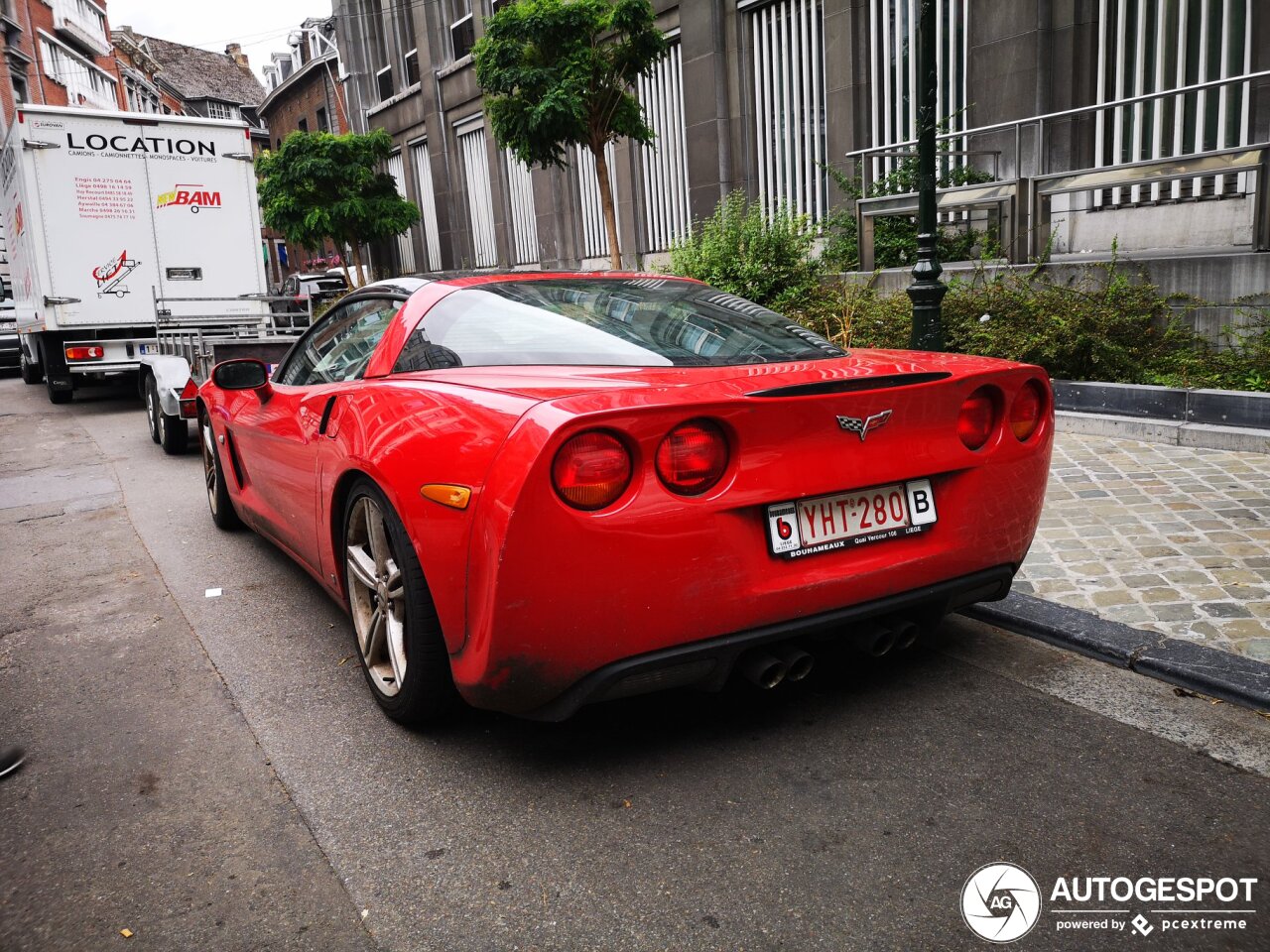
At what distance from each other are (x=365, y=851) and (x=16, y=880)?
833 mm

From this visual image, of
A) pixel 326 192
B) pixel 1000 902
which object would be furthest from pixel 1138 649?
pixel 326 192

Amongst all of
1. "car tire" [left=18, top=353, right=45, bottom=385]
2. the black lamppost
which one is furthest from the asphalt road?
"car tire" [left=18, top=353, right=45, bottom=385]

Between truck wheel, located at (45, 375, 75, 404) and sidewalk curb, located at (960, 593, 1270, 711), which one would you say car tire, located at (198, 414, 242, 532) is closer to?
sidewalk curb, located at (960, 593, 1270, 711)

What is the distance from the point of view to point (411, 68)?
26188 millimetres

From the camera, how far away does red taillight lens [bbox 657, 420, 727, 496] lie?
98.0 inches

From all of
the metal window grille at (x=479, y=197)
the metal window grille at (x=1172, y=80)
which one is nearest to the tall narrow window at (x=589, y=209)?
the metal window grille at (x=479, y=197)

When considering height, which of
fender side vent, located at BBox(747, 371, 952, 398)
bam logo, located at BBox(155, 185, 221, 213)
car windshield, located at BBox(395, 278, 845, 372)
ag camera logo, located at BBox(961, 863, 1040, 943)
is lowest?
ag camera logo, located at BBox(961, 863, 1040, 943)

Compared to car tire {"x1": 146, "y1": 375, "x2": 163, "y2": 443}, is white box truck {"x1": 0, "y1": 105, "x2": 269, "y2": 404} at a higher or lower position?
higher

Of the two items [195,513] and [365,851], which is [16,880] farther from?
[195,513]

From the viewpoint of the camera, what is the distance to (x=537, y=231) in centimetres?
2148

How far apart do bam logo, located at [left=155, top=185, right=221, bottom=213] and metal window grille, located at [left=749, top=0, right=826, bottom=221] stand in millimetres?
7662

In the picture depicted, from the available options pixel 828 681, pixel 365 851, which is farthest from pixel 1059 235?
pixel 365 851

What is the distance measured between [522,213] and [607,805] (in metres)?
21.1

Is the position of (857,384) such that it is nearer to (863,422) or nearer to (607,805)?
(863,422)
